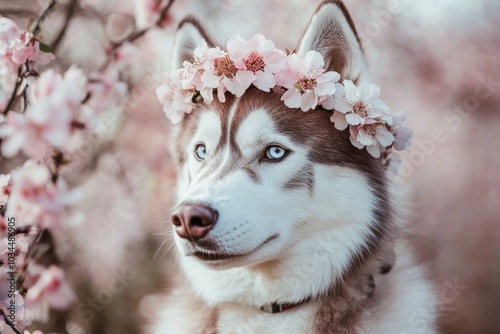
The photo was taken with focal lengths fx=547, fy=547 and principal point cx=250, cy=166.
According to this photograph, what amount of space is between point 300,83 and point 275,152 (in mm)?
248

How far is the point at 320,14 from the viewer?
74.5 inches

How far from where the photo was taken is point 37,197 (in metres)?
1.61

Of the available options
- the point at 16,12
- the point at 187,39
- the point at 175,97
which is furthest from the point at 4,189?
the point at 16,12

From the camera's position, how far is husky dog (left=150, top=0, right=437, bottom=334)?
1823mm

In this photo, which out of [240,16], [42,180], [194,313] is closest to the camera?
[42,180]

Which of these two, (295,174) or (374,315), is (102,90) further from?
(374,315)

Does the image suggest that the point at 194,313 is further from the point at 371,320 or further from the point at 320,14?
the point at 320,14

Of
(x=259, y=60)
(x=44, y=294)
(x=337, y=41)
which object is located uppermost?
(x=337, y=41)

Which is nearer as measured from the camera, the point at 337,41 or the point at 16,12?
the point at 337,41

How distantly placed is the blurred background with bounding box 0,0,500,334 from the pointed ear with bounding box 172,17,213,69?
63cm

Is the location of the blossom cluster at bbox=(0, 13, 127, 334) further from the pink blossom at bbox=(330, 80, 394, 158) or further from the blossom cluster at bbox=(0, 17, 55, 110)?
the pink blossom at bbox=(330, 80, 394, 158)

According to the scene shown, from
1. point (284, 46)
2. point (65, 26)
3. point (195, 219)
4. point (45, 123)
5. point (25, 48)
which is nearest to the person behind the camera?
point (45, 123)

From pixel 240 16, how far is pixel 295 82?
52.5 inches

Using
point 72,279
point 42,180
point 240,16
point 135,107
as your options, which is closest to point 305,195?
point 42,180
